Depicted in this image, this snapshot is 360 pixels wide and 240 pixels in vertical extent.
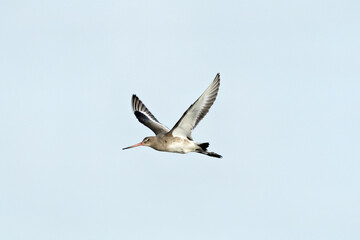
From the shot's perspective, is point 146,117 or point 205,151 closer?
point 205,151

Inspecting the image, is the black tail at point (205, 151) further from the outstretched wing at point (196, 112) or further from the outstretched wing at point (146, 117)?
the outstretched wing at point (146, 117)

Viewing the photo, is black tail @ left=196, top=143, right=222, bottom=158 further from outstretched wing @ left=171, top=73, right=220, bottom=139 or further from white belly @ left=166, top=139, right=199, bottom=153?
outstretched wing @ left=171, top=73, right=220, bottom=139

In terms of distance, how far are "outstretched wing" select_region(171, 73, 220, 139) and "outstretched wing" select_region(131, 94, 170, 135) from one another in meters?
2.61

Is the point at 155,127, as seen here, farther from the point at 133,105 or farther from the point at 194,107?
the point at 194,107

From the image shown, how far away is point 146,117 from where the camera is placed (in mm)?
30328

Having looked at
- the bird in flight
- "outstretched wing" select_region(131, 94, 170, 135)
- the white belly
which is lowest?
the white belly

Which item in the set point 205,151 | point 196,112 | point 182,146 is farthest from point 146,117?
point 196,112

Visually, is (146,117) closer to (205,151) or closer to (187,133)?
(205,151)

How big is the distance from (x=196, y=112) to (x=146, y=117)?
571 cm

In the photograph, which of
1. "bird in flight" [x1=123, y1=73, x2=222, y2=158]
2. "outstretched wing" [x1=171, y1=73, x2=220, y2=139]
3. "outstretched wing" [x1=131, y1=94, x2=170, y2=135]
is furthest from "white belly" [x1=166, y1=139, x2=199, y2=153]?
"outstretched wing" [x1=131, y1=94, x2=170, y2=135]

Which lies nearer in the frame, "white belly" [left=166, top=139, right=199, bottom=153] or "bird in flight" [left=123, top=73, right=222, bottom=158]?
"bird in flight" [left=123, top=73, right=222, bottom=158]

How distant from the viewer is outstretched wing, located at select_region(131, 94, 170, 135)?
94.5ft

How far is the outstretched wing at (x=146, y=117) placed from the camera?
28812 millimetres

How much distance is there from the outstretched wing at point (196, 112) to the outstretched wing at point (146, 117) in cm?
261
